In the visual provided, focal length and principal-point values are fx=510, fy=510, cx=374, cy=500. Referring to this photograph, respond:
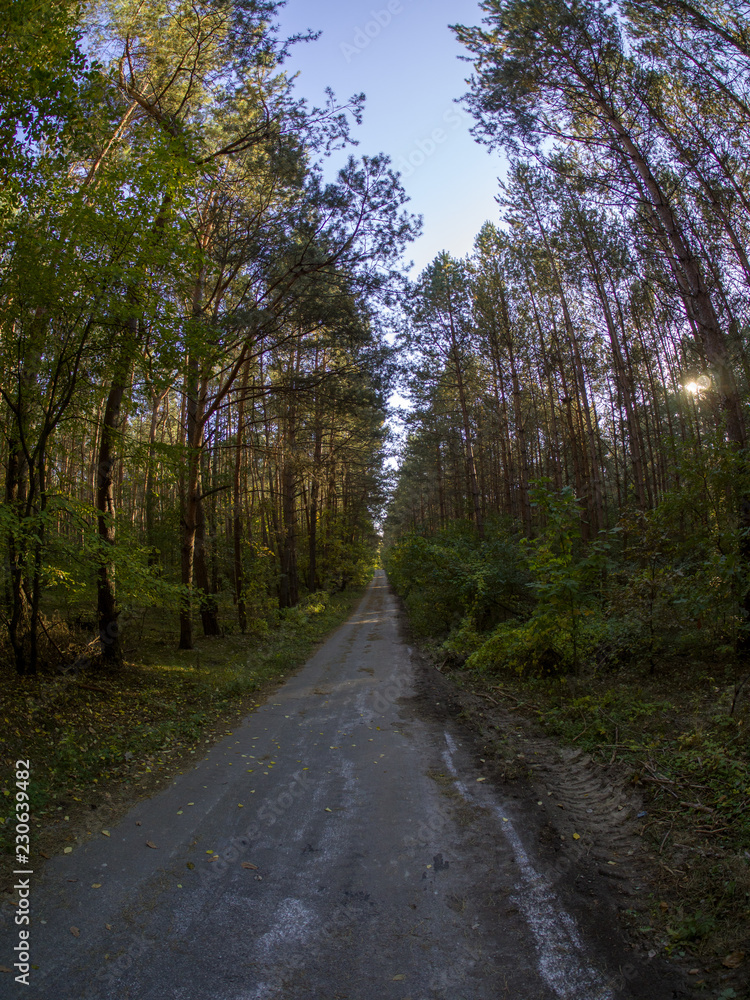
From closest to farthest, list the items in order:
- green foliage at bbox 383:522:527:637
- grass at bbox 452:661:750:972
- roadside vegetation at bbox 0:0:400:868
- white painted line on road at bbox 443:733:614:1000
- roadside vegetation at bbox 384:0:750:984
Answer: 1. white painted line on road at bbox 443:733:614:1000
2. grass at bbox 452:661:750:972
3. roadside vegetation at bbox 384:0:750:984
4. roadside vegetation at bbox 0:0:400:868
5. green foliage at bbox 383:522:527:637

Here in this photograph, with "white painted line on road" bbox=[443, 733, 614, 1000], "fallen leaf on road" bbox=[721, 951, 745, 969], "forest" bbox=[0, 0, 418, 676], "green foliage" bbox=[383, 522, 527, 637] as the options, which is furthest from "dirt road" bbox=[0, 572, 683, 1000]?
"green foliage" bbox=[383, 522, 527, 637]

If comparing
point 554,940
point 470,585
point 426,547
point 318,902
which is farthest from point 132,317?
point 426,547

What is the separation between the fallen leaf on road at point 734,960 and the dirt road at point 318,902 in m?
0.35

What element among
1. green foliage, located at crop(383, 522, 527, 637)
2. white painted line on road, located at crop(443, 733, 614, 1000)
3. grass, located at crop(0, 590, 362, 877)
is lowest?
white painted line on road, located at crop(443, 733, 614, 1000)

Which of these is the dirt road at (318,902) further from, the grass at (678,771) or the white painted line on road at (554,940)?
the grass at (678,771)

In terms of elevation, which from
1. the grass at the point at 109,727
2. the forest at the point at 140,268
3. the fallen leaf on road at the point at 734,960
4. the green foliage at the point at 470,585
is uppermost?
the forest at the point at 140,268

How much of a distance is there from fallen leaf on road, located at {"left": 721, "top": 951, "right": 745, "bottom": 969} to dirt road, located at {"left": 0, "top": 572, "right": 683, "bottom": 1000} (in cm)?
35

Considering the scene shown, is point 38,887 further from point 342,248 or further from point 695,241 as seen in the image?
point 695,241

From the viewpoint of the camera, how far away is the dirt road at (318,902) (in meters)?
2.61

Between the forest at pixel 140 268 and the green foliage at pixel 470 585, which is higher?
the forest at pixel 140 268

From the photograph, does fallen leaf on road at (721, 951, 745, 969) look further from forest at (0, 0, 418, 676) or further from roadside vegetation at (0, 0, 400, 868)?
forest at (0, 0, 418, 676)

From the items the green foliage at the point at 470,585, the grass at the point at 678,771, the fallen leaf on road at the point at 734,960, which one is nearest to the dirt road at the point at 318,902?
the fallen leaf on road at the point at 734,960

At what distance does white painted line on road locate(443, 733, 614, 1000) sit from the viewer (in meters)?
2.53

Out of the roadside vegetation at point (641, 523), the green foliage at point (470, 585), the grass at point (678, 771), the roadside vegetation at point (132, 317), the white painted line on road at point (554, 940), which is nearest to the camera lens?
the white painted line on road at point (554, 940)
